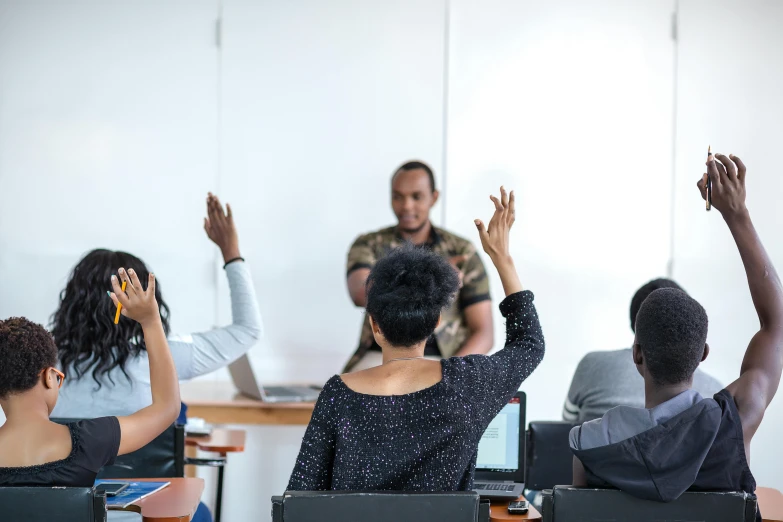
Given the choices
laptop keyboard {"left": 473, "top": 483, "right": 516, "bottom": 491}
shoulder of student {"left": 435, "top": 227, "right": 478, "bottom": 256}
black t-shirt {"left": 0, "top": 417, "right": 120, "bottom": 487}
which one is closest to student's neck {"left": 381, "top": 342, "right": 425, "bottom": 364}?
black t-shirt {"left": 0, "top": 417, "right": 120, "bottom": 487}

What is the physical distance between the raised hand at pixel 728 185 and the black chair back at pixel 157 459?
1.67m

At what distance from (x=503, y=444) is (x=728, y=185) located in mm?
971

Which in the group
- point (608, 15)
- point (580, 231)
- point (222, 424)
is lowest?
point (222, 424)

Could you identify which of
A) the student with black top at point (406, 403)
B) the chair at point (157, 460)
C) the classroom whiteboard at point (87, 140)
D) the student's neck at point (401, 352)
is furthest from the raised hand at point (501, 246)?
the classroom whiteboard at point (87, 140)

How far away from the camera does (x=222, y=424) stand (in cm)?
396

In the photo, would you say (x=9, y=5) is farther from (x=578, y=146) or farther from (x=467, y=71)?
(x=578, y=146)

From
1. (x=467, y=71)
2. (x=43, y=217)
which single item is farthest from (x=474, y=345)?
(x=43, y=217)

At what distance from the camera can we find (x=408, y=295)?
186cm

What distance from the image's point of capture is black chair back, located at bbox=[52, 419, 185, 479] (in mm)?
2703

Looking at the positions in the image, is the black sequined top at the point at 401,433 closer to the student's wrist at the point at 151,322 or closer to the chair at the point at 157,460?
the student's wrist at the point at 151,322

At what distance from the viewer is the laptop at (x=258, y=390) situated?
382cm

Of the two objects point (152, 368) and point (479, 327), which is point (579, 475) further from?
point (479, 327)

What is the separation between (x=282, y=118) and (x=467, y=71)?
1057 mm

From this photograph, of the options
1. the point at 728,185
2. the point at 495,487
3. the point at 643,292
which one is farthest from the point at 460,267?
the point at 728,185
